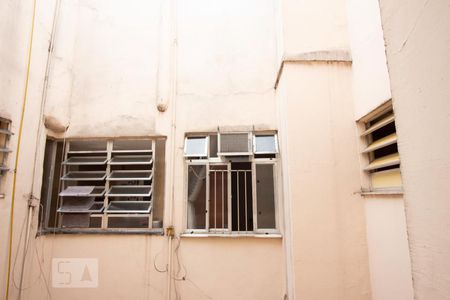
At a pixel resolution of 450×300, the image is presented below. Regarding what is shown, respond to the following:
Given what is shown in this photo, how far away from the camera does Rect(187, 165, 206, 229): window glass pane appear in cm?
375

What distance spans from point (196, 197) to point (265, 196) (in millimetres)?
1007

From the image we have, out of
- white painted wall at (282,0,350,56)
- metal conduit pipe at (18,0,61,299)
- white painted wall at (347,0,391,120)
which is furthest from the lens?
metal conduit pipe at (18,0,61,299)

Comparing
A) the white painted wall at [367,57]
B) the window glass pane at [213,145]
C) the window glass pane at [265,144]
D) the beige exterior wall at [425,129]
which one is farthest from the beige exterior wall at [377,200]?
the window glass pane at [213,145]

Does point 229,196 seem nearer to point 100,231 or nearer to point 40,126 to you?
point 100,231

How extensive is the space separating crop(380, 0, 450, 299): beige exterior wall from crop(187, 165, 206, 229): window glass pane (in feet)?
10.2

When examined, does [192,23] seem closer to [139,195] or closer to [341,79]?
[341,79]

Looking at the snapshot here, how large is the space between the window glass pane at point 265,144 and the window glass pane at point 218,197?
581 mm

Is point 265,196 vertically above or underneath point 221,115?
underneath

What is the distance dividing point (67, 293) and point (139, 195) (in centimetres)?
161

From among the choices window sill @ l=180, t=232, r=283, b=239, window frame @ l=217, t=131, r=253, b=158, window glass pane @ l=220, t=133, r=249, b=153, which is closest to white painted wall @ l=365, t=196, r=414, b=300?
window sill @ l=180, t=232, r=283, b=239

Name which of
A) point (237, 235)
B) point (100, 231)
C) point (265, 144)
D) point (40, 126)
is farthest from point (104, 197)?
point (265, 144)

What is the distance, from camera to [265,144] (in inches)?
150

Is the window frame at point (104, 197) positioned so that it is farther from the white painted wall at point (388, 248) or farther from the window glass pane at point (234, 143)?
the white painted wall at point (388, 248)

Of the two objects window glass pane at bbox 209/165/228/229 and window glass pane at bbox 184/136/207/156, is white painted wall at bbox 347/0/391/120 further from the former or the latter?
window glass pane at bbox 184/136/207/156
